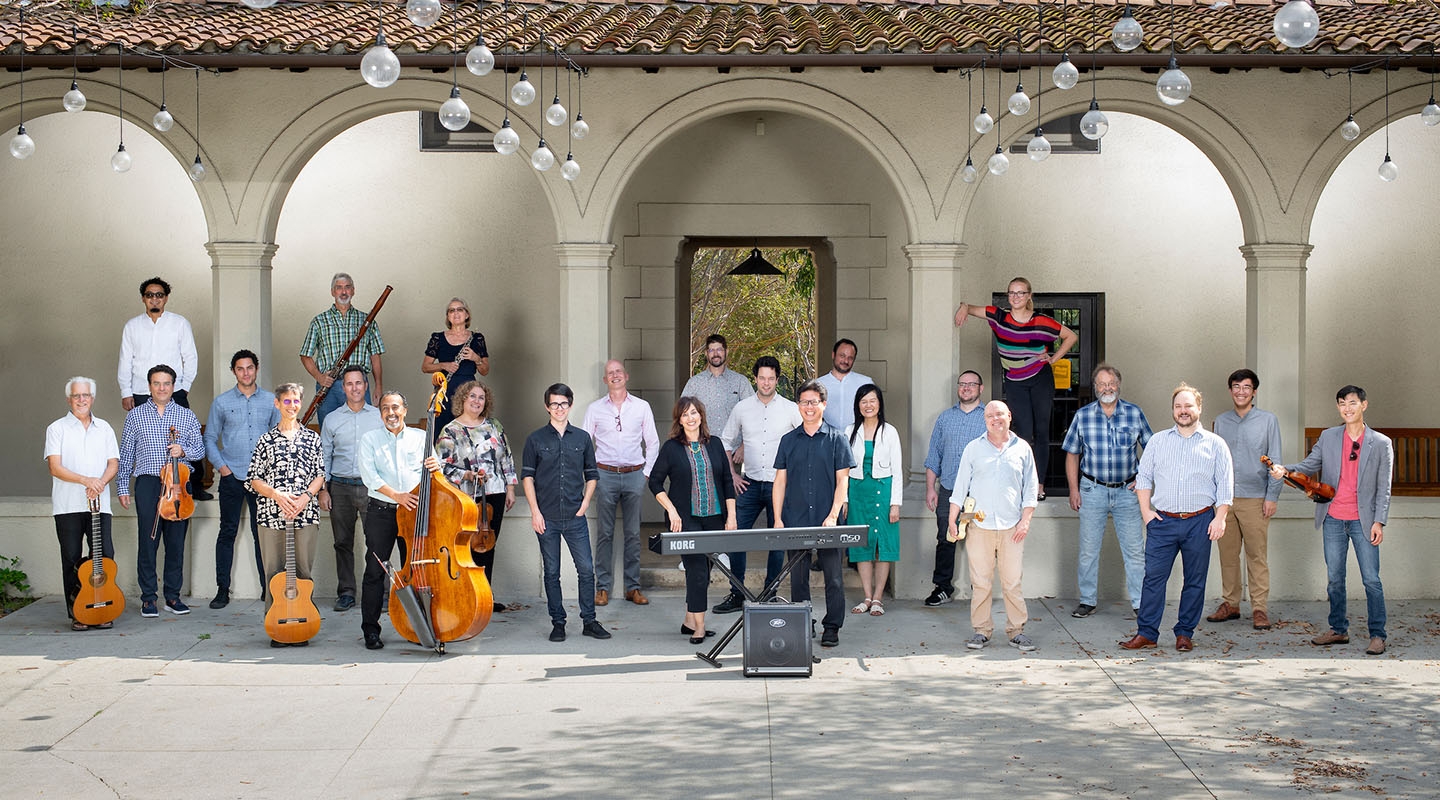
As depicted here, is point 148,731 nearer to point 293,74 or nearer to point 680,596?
point 680,596

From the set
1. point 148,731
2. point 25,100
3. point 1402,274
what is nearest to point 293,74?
point 25,100

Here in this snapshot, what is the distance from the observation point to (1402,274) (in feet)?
41.1

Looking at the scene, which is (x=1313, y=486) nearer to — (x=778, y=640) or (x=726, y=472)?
(x=778, y=640)

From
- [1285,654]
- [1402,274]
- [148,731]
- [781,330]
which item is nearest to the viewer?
[148,731]

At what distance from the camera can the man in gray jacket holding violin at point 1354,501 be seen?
852cm

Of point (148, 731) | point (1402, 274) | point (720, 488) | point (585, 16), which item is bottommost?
point (148, 731)

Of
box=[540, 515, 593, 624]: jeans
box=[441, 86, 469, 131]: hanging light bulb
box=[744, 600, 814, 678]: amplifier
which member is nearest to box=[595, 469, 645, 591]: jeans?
box=[540, 515, 593, 624]: jeans

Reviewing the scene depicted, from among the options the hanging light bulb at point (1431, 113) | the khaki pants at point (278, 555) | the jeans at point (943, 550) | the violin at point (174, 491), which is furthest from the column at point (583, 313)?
the hanging light bulb at point (1431, 113)

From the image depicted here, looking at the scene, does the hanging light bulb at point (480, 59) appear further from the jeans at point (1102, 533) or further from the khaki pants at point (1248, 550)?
the khaki pants at point (1248, 550)

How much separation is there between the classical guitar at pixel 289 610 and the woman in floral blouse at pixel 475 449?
1046mm

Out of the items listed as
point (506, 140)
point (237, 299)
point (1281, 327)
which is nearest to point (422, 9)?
point (506, 140)

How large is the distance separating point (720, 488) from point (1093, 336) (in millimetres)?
5140

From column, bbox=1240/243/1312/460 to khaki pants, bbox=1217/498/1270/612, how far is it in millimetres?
1256

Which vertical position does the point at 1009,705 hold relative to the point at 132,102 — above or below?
below
